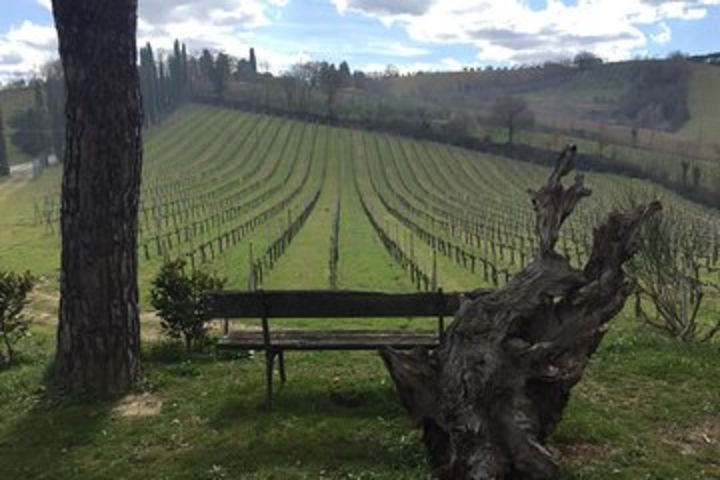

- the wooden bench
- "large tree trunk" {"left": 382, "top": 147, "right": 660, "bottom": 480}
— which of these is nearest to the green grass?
the wooden bench

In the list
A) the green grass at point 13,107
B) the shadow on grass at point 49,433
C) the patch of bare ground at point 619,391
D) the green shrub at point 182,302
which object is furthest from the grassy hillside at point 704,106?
the shadow on grass at point 49,433

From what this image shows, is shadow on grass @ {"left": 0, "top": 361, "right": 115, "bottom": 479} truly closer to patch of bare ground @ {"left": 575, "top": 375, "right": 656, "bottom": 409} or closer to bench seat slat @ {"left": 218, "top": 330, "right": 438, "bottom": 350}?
bench seat slat @ {"left": 218, "top": 330, "right": 438, "bottom": 350}

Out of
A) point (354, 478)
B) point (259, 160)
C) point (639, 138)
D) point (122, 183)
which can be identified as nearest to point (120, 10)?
point (122, 183)

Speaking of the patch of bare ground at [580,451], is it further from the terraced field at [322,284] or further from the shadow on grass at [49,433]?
the shadow on grass at [49,433]

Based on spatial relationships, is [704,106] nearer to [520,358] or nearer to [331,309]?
[331,309]

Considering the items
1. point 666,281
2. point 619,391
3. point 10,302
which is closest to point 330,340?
point 619,391

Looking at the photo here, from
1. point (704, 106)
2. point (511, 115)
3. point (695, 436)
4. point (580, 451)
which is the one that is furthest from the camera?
point (704, 106)

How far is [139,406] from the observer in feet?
28.7

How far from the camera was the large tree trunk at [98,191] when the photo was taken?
8555 mm

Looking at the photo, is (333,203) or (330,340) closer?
(330,340)

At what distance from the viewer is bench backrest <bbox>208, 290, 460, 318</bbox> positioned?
27.6ft

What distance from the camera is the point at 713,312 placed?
22500 mm

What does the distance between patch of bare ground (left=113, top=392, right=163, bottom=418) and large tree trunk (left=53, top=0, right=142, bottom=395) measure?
23 cm

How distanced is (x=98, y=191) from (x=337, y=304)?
2.92 m
